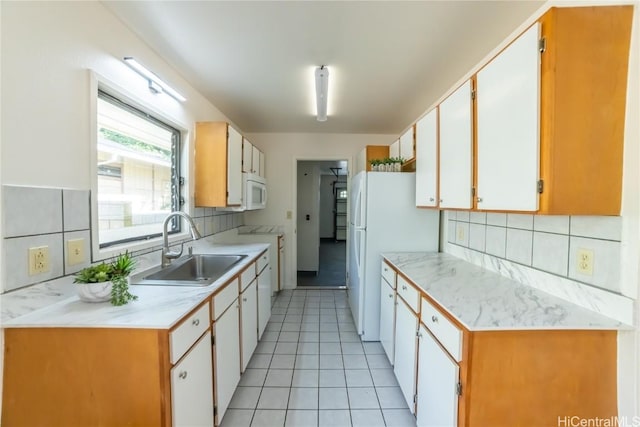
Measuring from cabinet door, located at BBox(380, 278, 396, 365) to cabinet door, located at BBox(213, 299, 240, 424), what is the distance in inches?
44.3

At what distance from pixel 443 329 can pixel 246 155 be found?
99.8 inches

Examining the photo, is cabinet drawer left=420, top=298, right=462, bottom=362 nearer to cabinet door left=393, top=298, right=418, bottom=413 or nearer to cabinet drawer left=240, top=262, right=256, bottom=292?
cabinet door left=393, top=298, right=418, bottom=413

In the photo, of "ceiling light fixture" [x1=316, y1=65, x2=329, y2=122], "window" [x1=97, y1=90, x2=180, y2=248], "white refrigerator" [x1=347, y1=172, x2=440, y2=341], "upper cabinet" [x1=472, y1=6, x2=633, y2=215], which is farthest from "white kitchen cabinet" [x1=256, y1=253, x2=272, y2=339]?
"upper cabinet" [x1=472, y1=6, x2=633, y2=215]

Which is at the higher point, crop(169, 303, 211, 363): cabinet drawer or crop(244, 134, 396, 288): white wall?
crop(244, 134, 396, 288): white wall

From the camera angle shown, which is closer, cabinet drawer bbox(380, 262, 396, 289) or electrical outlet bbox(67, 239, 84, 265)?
electrical outlet bbox(67, 239, 84, 265)

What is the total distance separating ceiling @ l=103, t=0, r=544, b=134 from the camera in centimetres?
143

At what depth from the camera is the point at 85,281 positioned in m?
1.09

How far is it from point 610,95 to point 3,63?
2.25m

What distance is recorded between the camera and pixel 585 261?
1.13m

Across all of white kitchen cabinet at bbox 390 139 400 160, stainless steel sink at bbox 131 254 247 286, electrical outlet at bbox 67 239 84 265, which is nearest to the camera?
electrical outlet at bbox 67 239 84 265

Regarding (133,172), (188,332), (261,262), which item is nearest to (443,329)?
(188,332)

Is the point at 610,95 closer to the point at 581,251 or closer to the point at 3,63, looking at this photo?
the point at 581,251

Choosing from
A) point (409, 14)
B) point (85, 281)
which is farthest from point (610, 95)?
point (85, 281)

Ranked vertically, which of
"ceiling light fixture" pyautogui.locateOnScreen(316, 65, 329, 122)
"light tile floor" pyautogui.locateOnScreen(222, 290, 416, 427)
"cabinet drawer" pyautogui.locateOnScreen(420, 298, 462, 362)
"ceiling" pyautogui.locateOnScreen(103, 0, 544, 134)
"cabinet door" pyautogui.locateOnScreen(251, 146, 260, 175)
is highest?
"ceiling" pyautogui.locateOnScreen(103, 0, 544, 134)
